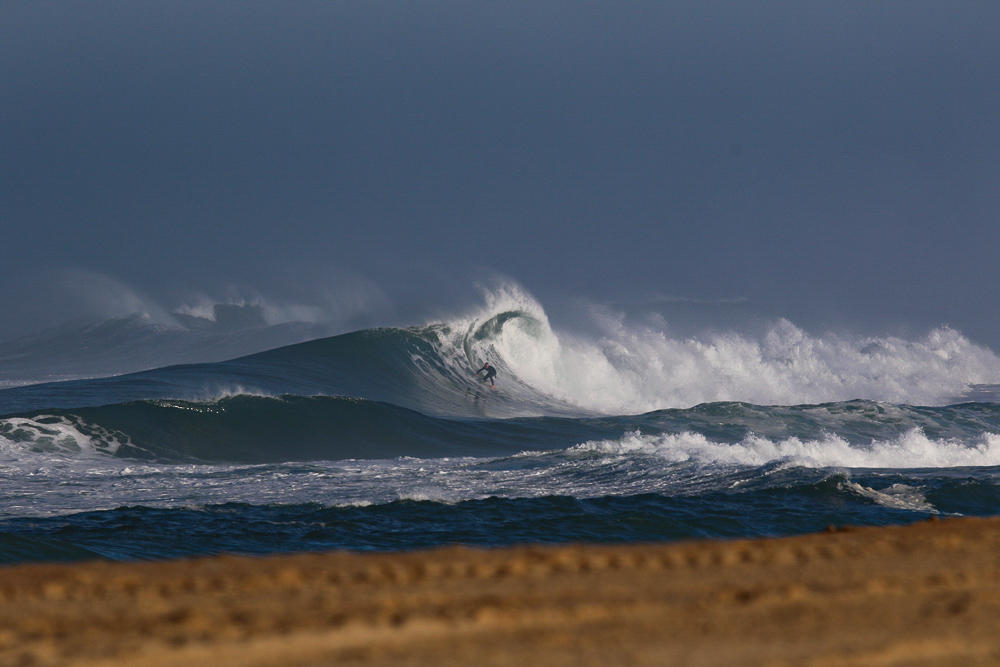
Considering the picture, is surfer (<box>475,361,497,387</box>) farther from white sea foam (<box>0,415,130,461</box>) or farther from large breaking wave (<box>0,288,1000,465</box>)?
white sea foam (<box>0,415,130,461</box>)

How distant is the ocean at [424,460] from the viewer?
7871mm

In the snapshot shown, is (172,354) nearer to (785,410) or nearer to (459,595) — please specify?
(785,410)

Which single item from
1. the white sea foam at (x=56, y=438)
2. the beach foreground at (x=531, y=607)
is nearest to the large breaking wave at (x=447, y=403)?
the white sea foam at (x=56, y=438)

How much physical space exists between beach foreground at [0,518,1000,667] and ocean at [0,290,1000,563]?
11.4ft

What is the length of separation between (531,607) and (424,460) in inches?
409

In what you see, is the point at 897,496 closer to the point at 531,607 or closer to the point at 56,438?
the point at 531,607

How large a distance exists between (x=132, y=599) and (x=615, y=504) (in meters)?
6.24

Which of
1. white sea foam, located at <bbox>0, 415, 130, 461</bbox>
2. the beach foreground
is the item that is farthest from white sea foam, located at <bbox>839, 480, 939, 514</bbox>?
white sea foam, located at <bbox>0, 415, 130, 461</bbox>

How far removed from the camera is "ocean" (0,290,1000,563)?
787 cm

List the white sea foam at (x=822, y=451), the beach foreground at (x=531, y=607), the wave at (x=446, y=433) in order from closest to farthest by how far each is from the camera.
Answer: the beach foreground at (x=531, y=607) → the white sea foam at (x=822, y=451) → the wave at (x=446, y=433)

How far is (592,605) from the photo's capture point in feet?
9.84

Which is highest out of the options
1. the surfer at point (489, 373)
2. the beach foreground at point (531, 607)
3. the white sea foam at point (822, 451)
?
the surfer at point (489, 373)

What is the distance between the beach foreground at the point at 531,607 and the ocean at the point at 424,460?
347cm

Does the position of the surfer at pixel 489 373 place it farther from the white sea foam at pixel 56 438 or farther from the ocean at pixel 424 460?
the white sea foam at pixel 56 438
